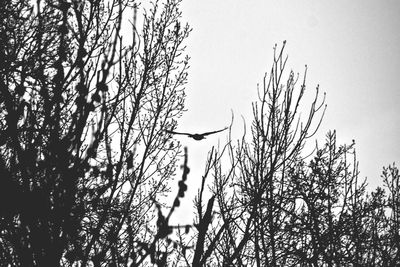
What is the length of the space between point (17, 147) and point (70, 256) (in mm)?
656

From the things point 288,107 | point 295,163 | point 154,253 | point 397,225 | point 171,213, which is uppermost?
point 288,107

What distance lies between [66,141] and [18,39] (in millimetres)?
4062

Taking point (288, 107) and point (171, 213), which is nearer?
point (171, 213)

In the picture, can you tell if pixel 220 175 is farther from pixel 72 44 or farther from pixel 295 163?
pixel 72 44

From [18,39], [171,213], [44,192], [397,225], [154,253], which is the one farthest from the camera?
[397,225]

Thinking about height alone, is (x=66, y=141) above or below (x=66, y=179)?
above

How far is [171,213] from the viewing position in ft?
4.58

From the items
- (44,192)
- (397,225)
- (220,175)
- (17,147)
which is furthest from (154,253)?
(397,225)

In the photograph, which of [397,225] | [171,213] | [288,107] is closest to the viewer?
[171,213]

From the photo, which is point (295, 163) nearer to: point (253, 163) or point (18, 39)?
point (253, 163)

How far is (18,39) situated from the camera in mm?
5055

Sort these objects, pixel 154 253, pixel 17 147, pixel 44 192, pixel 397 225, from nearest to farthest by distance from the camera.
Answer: pixel 154 253, pixel 17 147, pixel 44 192, pixel 397 225

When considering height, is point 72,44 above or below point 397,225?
above

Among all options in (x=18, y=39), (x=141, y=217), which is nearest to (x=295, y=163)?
(x=141, y=217)
